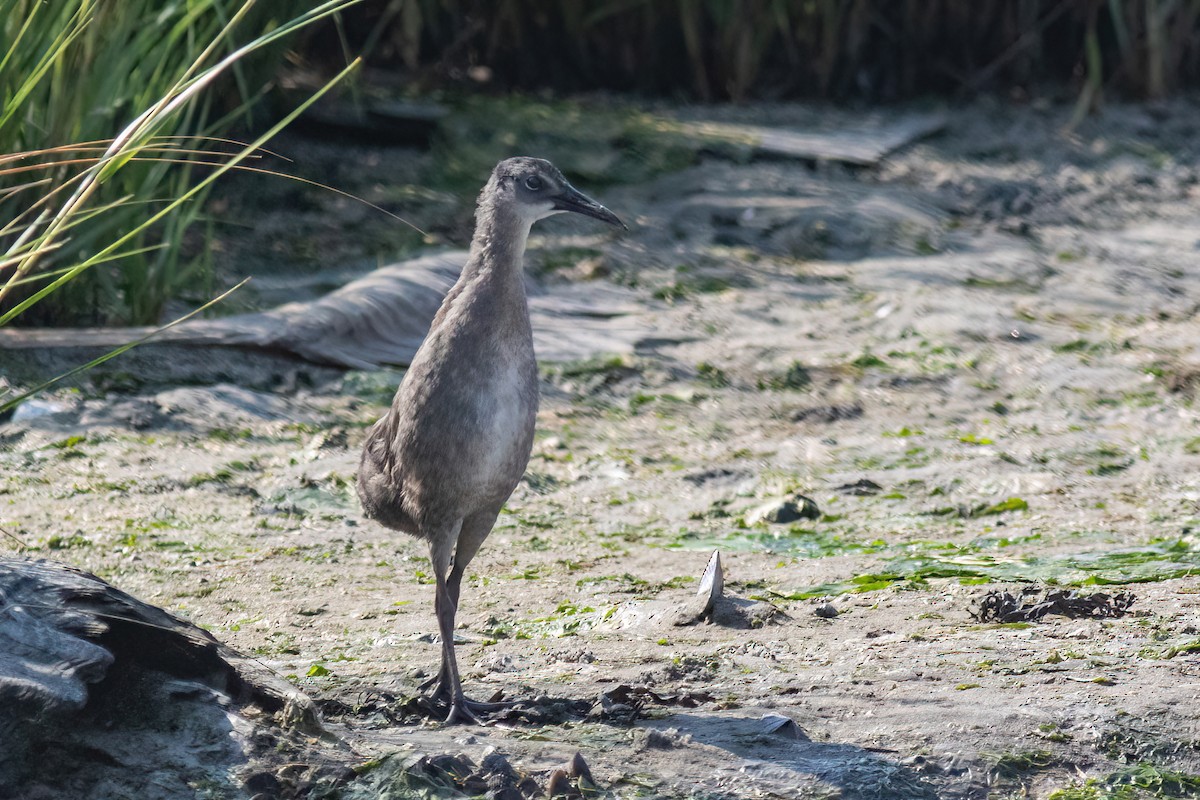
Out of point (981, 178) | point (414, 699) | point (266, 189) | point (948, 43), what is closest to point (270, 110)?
point (266, 189)

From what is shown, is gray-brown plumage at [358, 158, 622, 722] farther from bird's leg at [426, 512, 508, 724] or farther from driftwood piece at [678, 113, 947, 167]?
driftwood piece at [678, 113, 947, 167]

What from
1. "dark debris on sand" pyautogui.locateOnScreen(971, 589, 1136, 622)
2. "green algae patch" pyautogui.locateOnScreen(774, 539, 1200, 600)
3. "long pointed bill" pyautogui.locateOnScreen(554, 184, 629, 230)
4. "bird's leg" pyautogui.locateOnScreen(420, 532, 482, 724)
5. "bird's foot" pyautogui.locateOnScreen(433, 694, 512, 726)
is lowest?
"green algae patch" pyautogui.locateOnScreen(774, 539, 1200, 600)

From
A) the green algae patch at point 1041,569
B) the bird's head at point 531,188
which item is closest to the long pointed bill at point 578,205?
the bird's head at point 531,188

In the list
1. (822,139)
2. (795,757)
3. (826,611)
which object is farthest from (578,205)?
(822,139)

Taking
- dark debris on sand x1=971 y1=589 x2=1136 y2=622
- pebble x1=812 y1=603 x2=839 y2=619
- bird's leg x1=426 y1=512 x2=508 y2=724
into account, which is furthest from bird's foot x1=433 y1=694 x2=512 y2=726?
dark debris on sand x1=971 y1=589 x2=1136 y2=622

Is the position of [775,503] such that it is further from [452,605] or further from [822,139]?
[822,139]

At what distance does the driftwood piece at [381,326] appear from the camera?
5.66 metres

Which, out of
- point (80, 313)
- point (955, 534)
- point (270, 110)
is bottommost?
point (955, 534)

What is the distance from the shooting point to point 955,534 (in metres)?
4.56

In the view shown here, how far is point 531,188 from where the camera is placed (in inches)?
142

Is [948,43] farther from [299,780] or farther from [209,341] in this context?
[299,780]

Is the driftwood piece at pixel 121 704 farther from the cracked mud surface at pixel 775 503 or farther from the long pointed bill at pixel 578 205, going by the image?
the long pointed bill at pixel 578 205

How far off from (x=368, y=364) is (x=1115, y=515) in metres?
2.91

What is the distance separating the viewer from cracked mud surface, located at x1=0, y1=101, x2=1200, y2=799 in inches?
120
